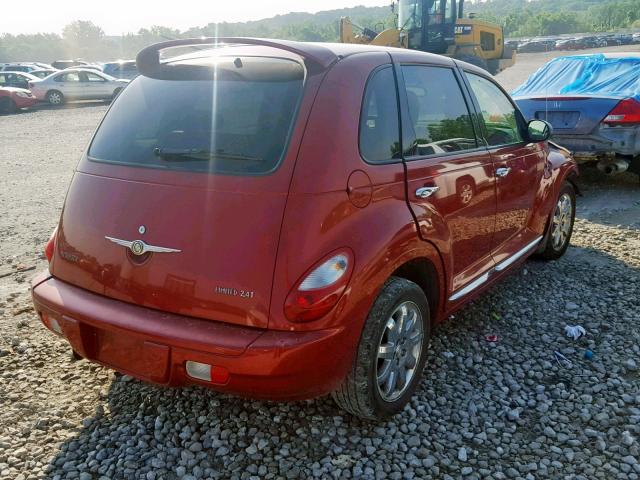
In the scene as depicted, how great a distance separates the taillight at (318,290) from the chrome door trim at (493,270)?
116cm

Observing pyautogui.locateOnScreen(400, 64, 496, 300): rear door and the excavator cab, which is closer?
pyautogui.locateOnScreen(400, 64, 496, 300): rear door

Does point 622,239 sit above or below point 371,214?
below

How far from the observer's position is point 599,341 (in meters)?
3.84

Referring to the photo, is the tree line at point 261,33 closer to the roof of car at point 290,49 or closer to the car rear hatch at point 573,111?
the car rear hatch at point 573,111

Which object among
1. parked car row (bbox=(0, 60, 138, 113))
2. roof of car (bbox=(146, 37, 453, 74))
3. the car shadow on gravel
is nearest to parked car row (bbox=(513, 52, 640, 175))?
the car shadow on gravel

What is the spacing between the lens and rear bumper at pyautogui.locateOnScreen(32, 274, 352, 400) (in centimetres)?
240

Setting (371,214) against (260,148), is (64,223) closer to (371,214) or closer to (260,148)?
(260,148)

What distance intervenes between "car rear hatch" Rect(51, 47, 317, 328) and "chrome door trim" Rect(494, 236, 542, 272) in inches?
82.0

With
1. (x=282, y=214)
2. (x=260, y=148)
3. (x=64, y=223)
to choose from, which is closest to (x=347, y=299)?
(x=282, y=214)

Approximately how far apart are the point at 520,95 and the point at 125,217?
21.8 feet

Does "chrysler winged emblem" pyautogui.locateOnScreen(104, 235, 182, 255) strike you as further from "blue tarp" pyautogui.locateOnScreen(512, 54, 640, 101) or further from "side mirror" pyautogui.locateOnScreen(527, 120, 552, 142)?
"blue tarp" pyautogui.locateOnScreen(512, 54, 640, 101)

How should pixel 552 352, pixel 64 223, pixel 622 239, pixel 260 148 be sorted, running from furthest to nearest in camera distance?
pixel 622 239 < pixel 552 352 < pixel 64 223 < pixel 260 148

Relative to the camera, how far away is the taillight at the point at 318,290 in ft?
7.93

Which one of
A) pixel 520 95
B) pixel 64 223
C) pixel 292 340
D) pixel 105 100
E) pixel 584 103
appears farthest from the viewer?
pixel 105 100
